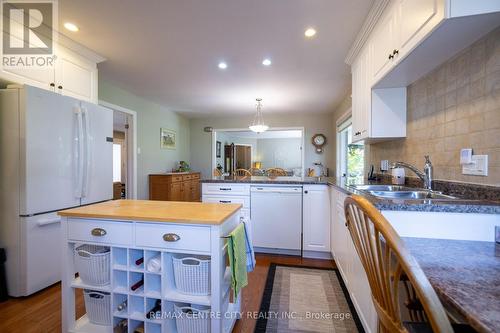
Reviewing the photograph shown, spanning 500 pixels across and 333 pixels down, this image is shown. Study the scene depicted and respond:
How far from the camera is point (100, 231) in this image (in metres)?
1.31

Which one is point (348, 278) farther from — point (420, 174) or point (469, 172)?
point (469, 172)

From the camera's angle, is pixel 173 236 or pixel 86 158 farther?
pixel 86 158

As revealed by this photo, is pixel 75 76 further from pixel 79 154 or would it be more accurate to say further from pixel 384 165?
pixel 384 165

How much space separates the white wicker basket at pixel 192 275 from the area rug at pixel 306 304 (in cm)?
63

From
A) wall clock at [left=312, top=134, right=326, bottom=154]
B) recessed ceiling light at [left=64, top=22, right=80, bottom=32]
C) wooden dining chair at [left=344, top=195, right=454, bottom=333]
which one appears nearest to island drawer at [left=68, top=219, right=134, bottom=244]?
wooden dining chair at [left=344, top=195, right=454, bottom=333]

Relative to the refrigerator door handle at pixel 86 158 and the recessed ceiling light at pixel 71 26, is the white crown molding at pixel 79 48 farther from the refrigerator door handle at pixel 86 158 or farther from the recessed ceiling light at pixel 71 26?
the refrigerator door handle at pixel 86 158

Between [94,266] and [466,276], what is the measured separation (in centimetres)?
172

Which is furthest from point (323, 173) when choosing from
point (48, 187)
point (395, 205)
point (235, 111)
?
point (48, 187)

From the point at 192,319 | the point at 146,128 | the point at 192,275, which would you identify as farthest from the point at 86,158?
the point at 146,128

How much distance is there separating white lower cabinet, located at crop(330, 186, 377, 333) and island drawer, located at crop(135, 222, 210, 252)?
3.20 ft

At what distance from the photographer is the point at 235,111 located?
218 inches

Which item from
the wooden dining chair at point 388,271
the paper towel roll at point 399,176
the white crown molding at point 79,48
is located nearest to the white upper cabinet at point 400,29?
the paper towel roll at point 399,176

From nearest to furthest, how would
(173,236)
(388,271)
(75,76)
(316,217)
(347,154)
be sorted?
(388,271) < (173,236) < (75,76) < (316,217) < (347,154)

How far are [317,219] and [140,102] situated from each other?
3.84 meters
